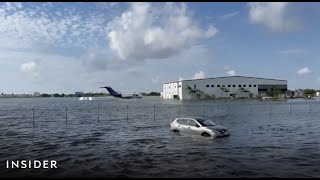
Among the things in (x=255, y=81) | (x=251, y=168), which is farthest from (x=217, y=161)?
(x=255, y=81)

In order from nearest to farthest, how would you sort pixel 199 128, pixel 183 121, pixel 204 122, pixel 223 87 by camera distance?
pixel 199 128
pixel 204 122
pixel 183 121
pixel 223 87

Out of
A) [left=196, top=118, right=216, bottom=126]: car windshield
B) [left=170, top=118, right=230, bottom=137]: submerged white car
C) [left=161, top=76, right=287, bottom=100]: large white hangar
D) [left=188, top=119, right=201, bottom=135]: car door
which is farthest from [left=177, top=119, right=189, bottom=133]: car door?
[left=161, top=76, right=287, bottom=100]: large white hangar

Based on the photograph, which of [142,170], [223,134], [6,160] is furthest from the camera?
[223,134]

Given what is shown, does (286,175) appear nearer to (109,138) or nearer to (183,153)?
(183,153)

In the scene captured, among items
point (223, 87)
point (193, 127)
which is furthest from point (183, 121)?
point (223, 87)

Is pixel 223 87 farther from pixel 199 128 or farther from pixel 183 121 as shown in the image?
pixel 199 128

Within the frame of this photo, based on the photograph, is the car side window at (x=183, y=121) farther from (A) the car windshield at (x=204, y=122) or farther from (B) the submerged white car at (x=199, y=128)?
(A) the car windshield at (x=204, y=122)

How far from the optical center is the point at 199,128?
28.4 metres

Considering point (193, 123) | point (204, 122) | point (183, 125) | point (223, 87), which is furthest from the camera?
point (223, 87)

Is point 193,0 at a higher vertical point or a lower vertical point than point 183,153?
higher

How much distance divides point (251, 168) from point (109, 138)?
14.9 meters

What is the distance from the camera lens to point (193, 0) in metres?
5.51

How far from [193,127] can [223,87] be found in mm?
137916

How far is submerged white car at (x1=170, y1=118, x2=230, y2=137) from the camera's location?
27344 mm
